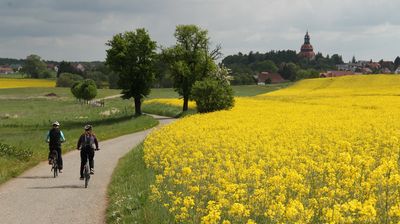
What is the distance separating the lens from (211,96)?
157 ft

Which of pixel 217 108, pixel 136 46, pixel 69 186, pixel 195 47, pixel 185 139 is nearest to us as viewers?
pixel 69 186

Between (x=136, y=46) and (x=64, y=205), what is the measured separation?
44.0 metres

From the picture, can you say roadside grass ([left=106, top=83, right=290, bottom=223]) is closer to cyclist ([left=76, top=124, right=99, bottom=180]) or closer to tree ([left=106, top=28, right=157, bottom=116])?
cyclist ([left=76, top=124, right=99, bottom=180])

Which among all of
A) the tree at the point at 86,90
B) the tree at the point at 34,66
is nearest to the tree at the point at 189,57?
the tree at the point at 86,90

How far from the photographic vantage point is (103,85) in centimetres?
16750

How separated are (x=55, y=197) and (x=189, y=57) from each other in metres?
47.2

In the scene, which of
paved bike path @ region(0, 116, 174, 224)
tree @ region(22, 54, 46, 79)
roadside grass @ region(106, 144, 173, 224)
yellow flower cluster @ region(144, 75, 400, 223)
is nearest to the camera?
yellow flower cluster @ region(144, 75, 400, 223)

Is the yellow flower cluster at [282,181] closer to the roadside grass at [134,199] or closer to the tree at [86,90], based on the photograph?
the roadside grass at [134,199]

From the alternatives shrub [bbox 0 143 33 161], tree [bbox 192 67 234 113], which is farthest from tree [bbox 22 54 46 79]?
shrub [bbox 0 143 33 161]

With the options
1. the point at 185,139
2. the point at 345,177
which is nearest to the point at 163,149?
the point at 185,139

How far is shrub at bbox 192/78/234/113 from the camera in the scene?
48.1m

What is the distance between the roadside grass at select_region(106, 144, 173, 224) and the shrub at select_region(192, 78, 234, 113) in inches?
1165

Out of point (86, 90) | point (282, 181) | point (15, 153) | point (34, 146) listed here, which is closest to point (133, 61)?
point (34, 146)

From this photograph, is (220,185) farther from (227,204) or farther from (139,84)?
(139,84)
